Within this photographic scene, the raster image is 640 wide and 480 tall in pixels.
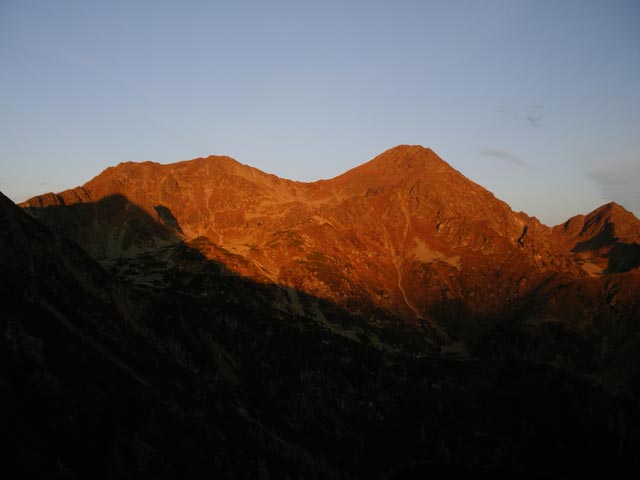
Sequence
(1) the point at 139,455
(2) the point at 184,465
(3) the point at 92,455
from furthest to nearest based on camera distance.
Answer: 1. (2) the point at 184,465
2. (1) the point at 139,455
3. (3) the point at 92,455

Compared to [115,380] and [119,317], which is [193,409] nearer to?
[115,380]

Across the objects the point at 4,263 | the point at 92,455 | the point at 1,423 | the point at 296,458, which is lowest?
the point at 296,458

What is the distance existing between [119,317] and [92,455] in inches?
3400

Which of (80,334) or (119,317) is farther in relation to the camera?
(119,317)

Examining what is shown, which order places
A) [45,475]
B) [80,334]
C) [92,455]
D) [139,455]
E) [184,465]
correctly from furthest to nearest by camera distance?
[80,334] → [184,465] → [139,455] → [92,455] → [45,475]

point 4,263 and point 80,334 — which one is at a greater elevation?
point 4,263

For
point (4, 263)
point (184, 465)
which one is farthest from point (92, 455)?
point (4, 263)

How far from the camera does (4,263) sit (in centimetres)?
15262

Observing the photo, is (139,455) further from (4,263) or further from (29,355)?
(4,263)

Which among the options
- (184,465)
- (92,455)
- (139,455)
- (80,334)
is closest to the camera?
(92,455)

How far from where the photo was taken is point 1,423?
99.1m

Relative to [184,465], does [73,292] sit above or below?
above

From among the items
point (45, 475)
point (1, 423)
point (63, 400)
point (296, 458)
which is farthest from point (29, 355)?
point (296, 458)

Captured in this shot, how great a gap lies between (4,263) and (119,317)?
156ft
